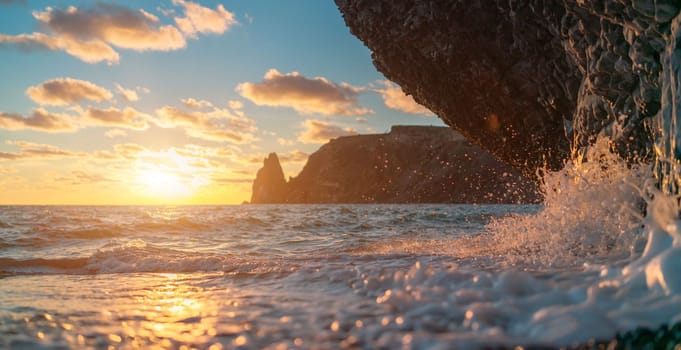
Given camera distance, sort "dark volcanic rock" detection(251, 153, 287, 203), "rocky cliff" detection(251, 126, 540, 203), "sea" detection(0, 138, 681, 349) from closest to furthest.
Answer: "sea" detection(0, 138, 681, 349) < "rocky cliff" detection(251, 126, 540, 203) < "dark volcanic rock" detection(251, 153, 287, 203)

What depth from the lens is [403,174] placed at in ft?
426

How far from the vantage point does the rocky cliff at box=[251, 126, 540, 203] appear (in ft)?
353

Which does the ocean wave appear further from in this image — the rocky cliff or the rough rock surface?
the rocky cliff

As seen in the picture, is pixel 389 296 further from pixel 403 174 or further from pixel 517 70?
pixel 403 174

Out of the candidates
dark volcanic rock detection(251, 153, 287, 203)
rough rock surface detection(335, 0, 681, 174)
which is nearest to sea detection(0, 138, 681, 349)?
rough rock surface detection(335, 0, 681, 174)

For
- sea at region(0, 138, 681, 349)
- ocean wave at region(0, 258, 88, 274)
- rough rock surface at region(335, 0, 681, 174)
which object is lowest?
ocean wave at region(0, 258, 88, 274)

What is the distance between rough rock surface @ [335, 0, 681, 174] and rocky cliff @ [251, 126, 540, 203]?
3541 inches

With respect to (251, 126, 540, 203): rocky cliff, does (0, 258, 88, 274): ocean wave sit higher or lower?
lower

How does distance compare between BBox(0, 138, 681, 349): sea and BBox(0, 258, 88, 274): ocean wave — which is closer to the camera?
BBox(0, 138, 681, 349): sea

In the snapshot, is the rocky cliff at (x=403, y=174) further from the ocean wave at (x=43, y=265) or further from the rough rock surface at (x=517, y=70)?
the ocean wave at (x=43, y=265)

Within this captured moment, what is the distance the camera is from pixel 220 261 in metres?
6.52

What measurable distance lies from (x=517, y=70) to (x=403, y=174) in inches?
4691

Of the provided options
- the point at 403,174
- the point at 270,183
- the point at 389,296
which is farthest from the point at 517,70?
the point at 270,183

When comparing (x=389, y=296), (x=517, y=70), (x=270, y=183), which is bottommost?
(x=389, y=296)
